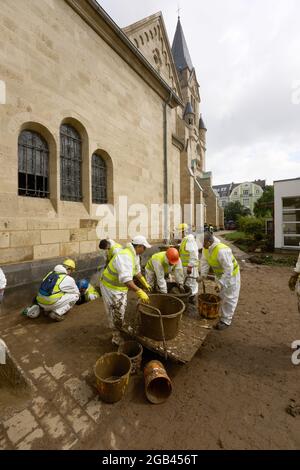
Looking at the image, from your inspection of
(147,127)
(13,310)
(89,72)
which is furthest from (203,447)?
(147,127)

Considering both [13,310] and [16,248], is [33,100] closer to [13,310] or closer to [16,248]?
[16,248]

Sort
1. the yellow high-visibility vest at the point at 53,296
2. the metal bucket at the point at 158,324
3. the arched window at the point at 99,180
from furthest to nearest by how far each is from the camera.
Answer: the arched window at the point at 99,180
the yellow high-visibility vest at the point at 53,296
the metal bucket at the point at 158,324

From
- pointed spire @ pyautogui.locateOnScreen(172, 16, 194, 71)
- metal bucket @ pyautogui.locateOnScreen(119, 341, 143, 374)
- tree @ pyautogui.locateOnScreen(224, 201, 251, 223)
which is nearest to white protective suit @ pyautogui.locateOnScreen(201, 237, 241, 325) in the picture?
metal bucket @ pyautogui.locateOnScreen(119, 341, 143, 374)

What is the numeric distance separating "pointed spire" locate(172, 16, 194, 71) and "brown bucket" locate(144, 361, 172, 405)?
38589mm

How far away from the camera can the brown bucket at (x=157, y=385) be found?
2438mm

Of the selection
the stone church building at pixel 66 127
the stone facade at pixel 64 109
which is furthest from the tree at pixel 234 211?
the stone facade at pixel 64 109

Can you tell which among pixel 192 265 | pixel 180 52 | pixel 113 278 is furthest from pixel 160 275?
pixel 180 52

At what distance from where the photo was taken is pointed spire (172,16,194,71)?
3106cm

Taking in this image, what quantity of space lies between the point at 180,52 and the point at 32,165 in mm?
37589

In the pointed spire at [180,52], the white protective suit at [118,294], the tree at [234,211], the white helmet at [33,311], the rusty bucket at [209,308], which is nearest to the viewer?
the white protective suit at [118,294]

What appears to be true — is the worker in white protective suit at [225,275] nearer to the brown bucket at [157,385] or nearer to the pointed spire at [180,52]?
the brown bucket at [157,385]

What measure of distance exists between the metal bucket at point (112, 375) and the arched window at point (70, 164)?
4690 millimetres

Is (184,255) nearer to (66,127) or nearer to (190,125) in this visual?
(66,127)

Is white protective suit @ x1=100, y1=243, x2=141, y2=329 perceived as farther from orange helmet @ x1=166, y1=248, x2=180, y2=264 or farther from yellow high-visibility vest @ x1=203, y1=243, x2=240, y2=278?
yellow high-visibility vest @ x1=203, y1=243, x2=240, y2=278
